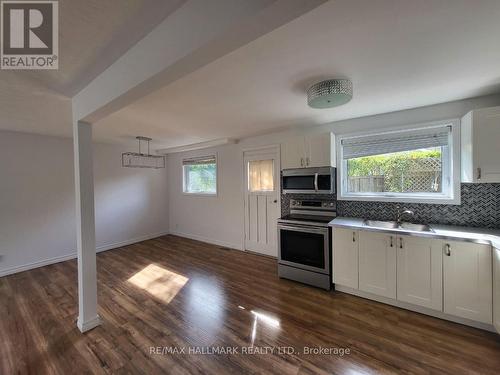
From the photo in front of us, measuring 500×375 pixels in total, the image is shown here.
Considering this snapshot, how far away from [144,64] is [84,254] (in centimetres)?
189

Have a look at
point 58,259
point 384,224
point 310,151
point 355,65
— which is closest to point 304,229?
point 384,224

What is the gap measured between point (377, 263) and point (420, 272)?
39 centimetres

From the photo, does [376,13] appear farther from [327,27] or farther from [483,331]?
[483,331]

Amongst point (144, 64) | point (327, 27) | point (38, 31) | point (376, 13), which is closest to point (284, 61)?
point (327, 27)

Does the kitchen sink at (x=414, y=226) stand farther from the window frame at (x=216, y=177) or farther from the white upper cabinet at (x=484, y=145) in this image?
the window frame at (x=216, y=177)

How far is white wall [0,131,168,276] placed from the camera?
336 cm

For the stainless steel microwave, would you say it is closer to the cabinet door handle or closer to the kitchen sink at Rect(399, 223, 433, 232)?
the kitchen sink at Rect(399, 223, 433, 232)

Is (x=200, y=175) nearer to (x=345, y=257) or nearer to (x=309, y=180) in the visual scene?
(x=309, y=180)

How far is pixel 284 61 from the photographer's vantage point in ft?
5.01

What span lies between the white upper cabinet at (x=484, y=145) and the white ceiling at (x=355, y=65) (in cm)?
30

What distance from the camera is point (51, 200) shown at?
377 cm

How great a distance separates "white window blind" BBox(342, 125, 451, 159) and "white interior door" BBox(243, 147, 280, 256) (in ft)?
4.12

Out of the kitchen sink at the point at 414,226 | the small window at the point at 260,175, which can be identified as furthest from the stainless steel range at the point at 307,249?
the small window at the point at 260,175

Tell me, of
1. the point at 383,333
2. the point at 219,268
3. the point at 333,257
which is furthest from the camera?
the point at 219,268
